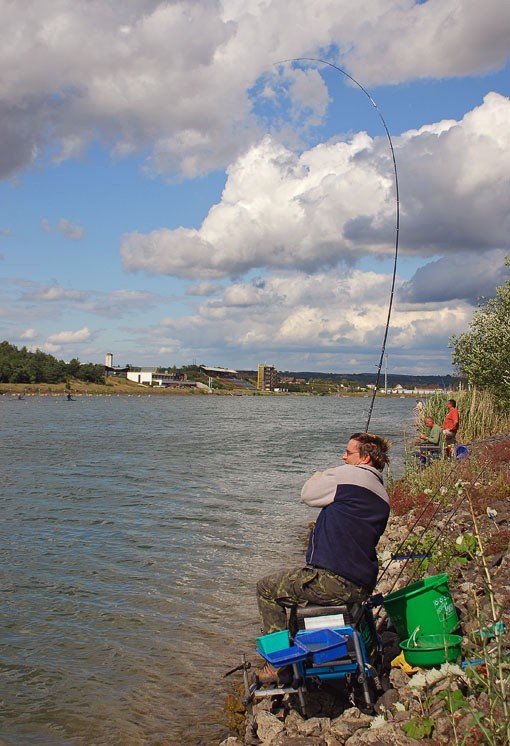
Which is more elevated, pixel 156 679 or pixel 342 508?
pixel 342 508

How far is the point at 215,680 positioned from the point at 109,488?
1561 centimetres

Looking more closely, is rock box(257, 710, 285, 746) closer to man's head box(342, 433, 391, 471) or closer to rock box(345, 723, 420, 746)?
rock box(345, 723, 420, 746)

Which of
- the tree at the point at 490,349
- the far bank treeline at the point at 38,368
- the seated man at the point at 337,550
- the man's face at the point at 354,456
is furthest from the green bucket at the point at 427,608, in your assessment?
the far bank treeline at the point at 38,368

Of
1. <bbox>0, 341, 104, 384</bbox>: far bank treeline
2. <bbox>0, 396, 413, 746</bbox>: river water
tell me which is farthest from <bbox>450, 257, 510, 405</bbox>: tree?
<bbox>0, 341, 104, 384</bbox>: far bank treeline

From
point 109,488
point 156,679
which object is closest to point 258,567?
point 156,679

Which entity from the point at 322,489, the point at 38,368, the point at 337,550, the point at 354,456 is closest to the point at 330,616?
the point at 337,550

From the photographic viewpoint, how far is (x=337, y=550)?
5781 millimetres

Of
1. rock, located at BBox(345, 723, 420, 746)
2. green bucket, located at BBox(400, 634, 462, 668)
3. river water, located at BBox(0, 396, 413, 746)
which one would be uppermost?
green bucket, located at BBox(400, 634, 462, 668)

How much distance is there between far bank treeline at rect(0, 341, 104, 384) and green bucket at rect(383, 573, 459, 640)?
6824 inches

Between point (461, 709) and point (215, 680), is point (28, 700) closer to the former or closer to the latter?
point (215, 680)

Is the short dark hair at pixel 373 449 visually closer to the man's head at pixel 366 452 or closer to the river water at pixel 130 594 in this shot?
the man's head at pixel 366 452

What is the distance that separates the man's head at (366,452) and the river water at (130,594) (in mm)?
2739

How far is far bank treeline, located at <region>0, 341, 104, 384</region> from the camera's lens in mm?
171250

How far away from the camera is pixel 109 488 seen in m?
22.8
